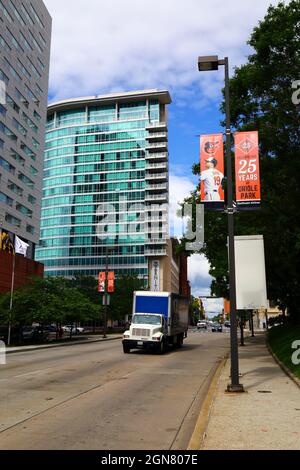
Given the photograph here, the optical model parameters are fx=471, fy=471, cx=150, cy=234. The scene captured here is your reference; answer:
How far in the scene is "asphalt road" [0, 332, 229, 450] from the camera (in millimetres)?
7141

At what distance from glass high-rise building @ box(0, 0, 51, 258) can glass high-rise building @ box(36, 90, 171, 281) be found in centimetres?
4111

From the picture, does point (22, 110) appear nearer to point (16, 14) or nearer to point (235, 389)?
point (16, 14)

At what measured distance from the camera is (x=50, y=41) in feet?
293

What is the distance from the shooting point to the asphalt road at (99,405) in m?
7.14

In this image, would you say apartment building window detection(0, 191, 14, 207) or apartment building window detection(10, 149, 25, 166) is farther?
apartment building window detection(10, 149, 25, 166)

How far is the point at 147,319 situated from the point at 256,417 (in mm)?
16339

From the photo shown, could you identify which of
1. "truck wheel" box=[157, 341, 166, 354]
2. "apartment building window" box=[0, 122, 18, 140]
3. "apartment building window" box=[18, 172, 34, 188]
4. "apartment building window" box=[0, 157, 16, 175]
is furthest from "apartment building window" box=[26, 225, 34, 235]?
"truck wheel" box=[157, 341, 166, 354]

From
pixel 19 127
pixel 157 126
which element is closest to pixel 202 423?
pixel 19 127

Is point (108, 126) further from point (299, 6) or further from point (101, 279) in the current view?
point (299, 6)

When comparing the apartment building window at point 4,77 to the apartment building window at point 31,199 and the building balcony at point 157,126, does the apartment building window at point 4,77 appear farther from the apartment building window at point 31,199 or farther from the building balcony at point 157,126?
the building balcony at point 157,126

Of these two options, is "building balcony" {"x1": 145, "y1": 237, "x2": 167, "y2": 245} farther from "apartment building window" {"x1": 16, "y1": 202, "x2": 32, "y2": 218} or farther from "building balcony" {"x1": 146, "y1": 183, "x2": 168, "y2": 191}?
"apartment building window" {"x1": 16, "y1": 202, "x2": 32, "y2": 218}

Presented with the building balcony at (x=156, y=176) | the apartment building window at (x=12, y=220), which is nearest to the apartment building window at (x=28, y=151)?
the apartment building window at (x=12, y=220)

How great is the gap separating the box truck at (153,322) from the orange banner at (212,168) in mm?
12604
